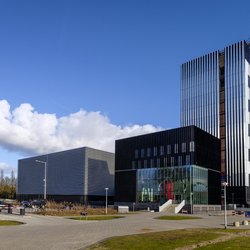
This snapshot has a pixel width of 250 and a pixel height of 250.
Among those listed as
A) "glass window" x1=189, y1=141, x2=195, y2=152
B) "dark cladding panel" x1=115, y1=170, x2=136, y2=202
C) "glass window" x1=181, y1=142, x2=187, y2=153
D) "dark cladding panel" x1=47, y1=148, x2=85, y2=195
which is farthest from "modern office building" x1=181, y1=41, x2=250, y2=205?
"dark cladding panel" x1=47, y1=148, x2=85, y2=195

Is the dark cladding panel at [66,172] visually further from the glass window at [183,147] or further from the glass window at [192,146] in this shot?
the glass window at [192,146]

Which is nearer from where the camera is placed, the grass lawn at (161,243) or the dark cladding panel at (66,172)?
the grass lawn at (161,243)

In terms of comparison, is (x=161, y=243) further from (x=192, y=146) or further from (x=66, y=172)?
(x=66, y=172)

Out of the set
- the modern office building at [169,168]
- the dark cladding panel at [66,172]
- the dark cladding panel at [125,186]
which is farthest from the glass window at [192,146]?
the dark cladding panel at [66,172]

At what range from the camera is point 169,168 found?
88938 mm

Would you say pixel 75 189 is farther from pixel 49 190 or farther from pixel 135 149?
pixel 135 149

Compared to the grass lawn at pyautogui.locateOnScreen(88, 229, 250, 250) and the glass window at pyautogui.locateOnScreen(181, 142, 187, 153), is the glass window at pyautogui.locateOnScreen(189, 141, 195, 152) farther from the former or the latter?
the grass lawn at pyautogui.locateOnScreen(88, 229, 250, 250)

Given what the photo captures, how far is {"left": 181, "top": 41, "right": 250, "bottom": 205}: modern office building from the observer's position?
111 m

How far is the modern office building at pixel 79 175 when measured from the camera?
117 metres

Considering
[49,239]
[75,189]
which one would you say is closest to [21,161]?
[75,189]

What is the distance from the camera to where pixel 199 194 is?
86.4 metres

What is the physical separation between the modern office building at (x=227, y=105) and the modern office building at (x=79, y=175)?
91.6 ft

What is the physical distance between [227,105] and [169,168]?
3503cm

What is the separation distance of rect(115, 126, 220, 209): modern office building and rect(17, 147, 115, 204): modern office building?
754 inches
